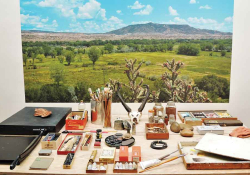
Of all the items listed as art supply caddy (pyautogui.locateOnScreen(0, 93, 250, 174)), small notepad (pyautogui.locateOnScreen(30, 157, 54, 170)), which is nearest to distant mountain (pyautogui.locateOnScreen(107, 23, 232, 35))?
art supply caddy (pyautogui.locateOnScreen(0, 93, 250, 174))

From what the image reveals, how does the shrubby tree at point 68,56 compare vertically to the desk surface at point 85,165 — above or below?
above

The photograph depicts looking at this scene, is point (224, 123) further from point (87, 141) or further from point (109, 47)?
point (109, 47)

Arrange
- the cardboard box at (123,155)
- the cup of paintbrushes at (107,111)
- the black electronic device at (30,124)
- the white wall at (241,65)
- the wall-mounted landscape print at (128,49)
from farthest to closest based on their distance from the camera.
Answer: the wall-mounted landscape print at (128,49), the white wall at (241,65), the cup of paintbrushes at (107,111), the black electronic device at (30,124), the cardboard box at (123,155)

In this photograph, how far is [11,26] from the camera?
2684mm

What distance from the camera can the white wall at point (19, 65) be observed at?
2627 mm

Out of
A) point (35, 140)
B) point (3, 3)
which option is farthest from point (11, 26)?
point (35, 140)

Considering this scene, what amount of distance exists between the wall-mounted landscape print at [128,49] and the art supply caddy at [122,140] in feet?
1.38

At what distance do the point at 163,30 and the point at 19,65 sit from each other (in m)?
→ 1.58

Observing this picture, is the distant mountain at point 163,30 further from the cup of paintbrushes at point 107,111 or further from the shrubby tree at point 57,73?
the cup of paintbrushes at point 107,111

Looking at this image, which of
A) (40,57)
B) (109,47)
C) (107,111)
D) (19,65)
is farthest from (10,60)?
(107,111)

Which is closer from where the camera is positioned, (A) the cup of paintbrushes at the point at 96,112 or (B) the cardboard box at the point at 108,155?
(B) the cardboard box at the point at 108,155

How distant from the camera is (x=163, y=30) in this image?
9.48 feet

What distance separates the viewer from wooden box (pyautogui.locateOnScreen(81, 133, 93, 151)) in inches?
73.0

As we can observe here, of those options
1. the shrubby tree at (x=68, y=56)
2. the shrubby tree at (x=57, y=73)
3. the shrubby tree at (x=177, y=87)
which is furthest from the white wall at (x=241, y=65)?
the shrubby tree at (x=57, y=73)
